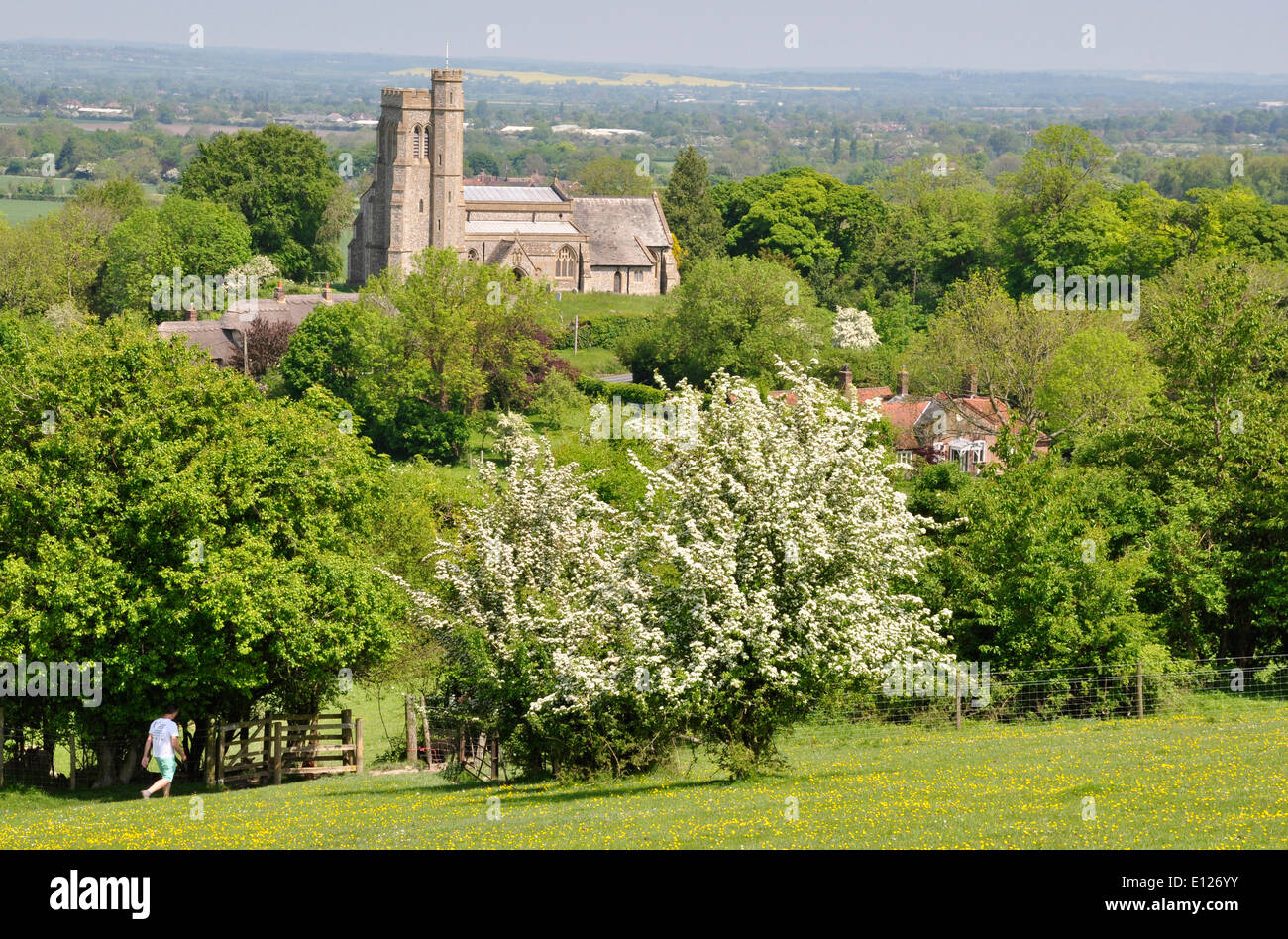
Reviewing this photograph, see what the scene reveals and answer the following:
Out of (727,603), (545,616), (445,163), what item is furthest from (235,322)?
(727,603)

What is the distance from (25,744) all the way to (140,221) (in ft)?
291

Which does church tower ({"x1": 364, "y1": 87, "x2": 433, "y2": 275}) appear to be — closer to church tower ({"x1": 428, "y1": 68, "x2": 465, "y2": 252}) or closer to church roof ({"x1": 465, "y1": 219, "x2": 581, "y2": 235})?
church tower ({"x1": 428, "y1": 68, "x2": 465, "y2": 252})

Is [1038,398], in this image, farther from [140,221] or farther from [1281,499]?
[140,221]

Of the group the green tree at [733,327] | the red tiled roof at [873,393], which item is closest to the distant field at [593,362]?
the green tree at [733,327]

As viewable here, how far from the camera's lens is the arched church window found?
4892 inches

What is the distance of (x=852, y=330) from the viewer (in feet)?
337

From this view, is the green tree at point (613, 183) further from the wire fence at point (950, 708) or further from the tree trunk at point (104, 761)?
the tree trunk at point (104, 761)

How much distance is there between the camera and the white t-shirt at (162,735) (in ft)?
86.7

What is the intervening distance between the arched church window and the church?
75 millimetres

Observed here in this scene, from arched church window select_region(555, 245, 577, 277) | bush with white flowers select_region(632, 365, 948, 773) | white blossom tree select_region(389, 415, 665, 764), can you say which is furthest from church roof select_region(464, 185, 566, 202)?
bush with white flowers select_region(632, 365, 948, 773)

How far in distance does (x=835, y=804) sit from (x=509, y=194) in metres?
115

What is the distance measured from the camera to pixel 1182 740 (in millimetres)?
26578

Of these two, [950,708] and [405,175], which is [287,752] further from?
[405,175]
